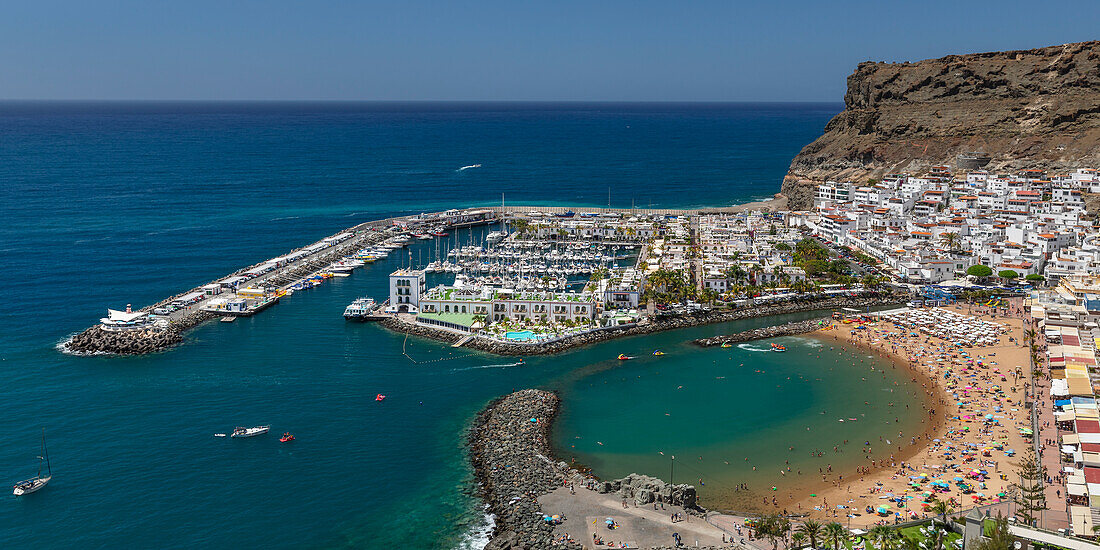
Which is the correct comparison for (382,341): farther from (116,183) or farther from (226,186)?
(116,183)

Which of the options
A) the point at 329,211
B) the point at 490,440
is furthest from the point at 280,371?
the point at 329,211

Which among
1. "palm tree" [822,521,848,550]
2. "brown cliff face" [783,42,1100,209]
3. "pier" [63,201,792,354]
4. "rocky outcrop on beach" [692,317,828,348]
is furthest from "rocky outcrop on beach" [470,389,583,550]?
"brown cliff face" [783,42,1100,209]

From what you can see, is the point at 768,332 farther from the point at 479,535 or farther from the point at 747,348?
the point at 479,535

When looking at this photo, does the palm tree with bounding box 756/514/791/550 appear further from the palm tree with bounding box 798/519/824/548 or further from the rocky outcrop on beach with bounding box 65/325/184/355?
the rocky outcrop on beach with bounding box 65/325/184/355

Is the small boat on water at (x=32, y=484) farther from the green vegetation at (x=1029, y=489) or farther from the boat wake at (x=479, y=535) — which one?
the green vegetation at (x=1029, y=489)

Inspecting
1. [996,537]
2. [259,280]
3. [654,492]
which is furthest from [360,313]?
[996,537]

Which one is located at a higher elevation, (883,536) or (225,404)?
(883,536)
